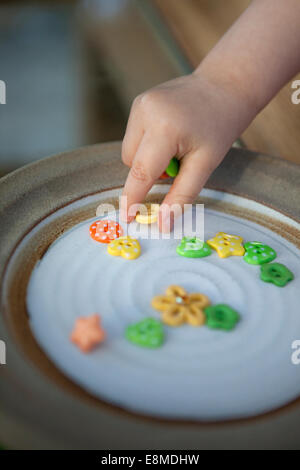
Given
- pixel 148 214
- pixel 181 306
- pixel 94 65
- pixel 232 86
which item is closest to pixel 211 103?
pixel 232 86

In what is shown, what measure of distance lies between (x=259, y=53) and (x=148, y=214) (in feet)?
0.81

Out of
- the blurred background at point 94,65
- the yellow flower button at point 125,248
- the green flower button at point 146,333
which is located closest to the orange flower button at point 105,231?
the yellow flower button at point 125,248

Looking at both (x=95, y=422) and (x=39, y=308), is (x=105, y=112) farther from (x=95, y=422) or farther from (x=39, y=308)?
(x=95, y=422)

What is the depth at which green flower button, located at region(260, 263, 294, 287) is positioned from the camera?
431 mm

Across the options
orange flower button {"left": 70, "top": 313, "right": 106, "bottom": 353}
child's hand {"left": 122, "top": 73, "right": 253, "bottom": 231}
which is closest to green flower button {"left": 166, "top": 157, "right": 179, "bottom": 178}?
child's hand {"left": 122, "top": 73, "right": 253, "bottom": 231}

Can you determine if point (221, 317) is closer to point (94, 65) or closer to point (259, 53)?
point (259, 53)

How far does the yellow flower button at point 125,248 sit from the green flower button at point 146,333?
9 centimetres

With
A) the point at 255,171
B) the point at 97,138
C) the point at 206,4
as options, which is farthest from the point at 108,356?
the point at 206,4

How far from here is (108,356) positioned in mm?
345

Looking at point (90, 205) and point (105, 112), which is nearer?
point (90, 205)

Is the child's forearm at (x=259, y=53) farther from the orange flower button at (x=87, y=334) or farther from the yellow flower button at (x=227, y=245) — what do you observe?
the orange flower button at (x=87, y=334)

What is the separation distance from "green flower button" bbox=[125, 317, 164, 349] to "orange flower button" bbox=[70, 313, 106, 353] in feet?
0.07

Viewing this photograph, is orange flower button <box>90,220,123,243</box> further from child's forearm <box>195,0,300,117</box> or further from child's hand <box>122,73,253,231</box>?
child's forearm <box>195,0,300,117</box>
